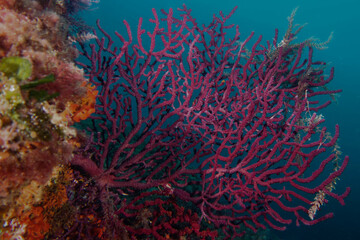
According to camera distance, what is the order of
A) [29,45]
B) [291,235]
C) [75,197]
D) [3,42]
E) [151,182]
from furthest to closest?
1. [291,235]
2. [151,182]
3. [75,197]
4. [29,45]
5. [3,42]

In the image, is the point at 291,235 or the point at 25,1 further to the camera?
the point at 291,235

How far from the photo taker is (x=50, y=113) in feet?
5.20

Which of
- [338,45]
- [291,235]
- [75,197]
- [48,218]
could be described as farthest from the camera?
[338,45]

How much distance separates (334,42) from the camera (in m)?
57.6

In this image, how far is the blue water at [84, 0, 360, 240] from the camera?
14859 mm

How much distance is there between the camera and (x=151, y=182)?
304 centimetres

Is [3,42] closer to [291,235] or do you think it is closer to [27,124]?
[27,124]

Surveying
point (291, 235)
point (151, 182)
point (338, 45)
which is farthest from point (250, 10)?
point (151, 182)

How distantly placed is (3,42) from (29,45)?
0.52ft

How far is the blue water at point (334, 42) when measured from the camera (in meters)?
14.9

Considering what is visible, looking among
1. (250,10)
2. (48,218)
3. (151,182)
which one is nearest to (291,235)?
(151,182)

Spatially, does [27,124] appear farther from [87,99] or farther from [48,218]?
[48,218]

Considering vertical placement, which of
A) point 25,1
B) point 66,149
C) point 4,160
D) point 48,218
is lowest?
point 48,218

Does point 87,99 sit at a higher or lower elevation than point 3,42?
lower
